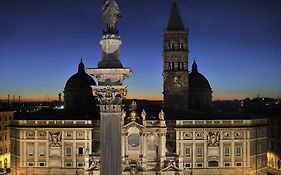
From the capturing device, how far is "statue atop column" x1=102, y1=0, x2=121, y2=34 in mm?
15133

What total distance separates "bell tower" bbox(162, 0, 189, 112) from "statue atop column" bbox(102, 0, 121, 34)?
1963 inches

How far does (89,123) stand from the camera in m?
56.2

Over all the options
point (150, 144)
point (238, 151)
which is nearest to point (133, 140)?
point (150, 144)

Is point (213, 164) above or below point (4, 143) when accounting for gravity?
below

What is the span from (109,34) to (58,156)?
1739 inches

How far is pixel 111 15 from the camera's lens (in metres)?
15.2

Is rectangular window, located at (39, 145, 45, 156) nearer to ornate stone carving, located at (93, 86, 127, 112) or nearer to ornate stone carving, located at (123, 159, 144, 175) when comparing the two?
ornate stone carving, located at (123, 159, 144, 175)

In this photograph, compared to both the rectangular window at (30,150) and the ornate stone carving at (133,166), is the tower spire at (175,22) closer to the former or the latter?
the ornate stone carving at (133,166)

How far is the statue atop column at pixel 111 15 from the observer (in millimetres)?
15133

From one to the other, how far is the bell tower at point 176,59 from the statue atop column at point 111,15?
4987cm

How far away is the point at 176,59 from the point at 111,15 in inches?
1976

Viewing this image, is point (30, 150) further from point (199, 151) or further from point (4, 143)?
point (199, 151)

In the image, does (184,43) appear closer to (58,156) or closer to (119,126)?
(58,156)

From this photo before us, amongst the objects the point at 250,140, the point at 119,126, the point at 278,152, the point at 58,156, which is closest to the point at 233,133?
the point at 250,140
